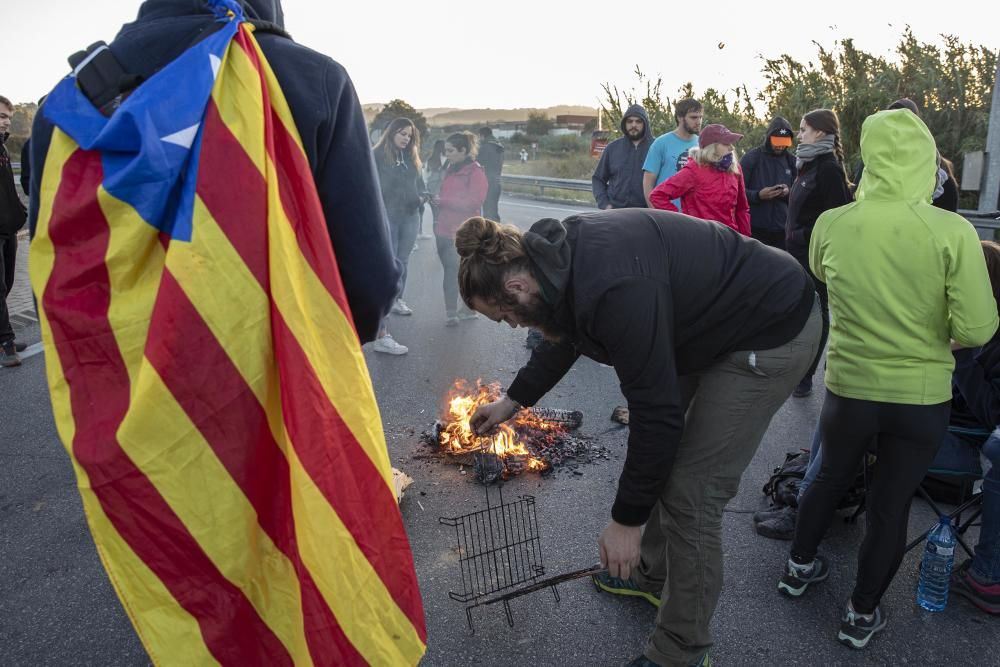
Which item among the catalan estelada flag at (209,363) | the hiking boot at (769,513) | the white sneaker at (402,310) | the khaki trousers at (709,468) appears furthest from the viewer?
the white sneaker at (402,310)

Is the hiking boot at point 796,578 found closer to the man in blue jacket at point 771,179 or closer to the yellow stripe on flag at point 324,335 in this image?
the yellow stripe on flag at point 324,335

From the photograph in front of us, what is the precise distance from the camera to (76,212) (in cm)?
149

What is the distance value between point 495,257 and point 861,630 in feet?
7.04

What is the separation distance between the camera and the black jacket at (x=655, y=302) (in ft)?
7.11

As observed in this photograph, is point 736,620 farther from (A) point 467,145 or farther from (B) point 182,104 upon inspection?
(A) point 467,145

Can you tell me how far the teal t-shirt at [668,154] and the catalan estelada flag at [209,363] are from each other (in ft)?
16.9

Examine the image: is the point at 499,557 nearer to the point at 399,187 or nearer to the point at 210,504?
the point at 210,504

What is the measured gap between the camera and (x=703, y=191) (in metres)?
5.34

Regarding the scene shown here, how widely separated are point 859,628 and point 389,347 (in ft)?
16.0

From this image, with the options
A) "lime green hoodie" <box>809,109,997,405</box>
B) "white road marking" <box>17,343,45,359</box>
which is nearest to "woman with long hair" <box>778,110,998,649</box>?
"lime green hoodie" <box>809,109,997,405</box>

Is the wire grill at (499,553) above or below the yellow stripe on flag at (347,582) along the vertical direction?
below

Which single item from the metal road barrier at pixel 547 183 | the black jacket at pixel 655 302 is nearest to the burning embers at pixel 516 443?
the black jacket at pixel 655 302

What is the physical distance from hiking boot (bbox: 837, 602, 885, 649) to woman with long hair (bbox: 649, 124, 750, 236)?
3100 mm

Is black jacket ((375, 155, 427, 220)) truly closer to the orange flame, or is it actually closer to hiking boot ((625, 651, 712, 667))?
the orange flame
